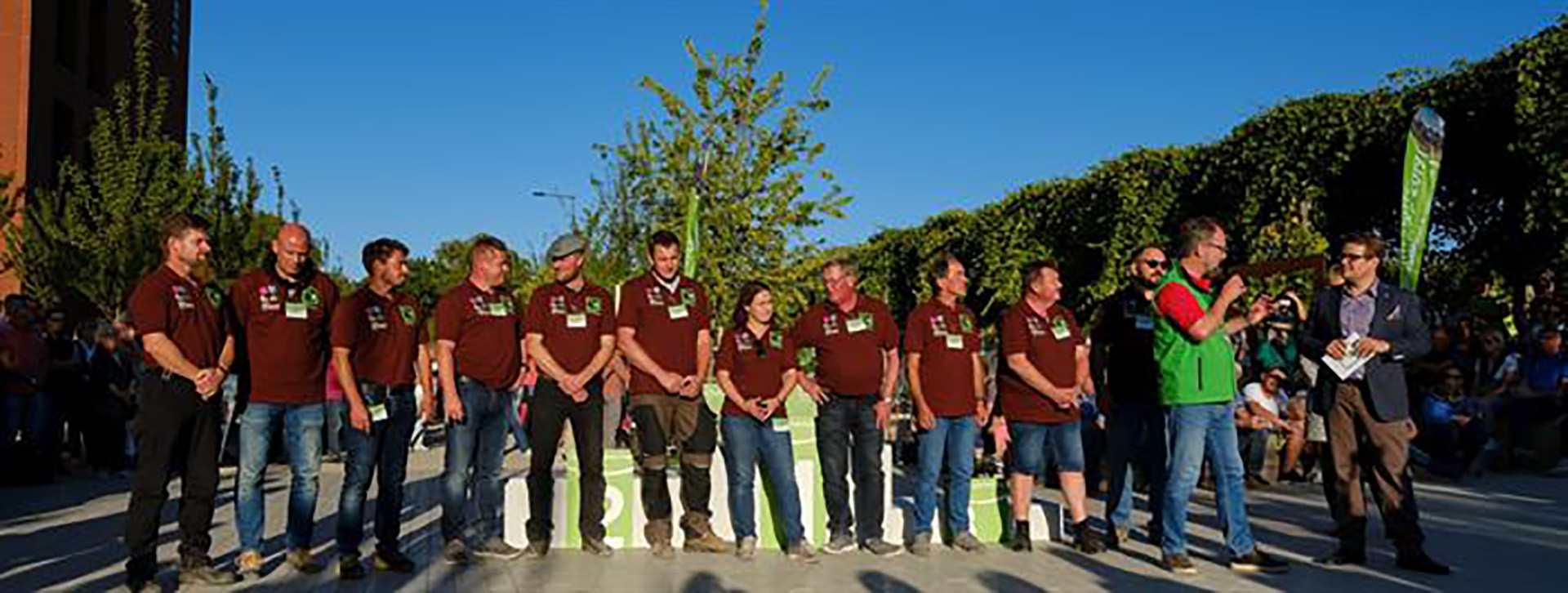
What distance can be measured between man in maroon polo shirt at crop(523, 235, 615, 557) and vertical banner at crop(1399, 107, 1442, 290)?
766cm

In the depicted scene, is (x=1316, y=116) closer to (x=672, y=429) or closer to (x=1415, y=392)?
(x=1415, y=392)

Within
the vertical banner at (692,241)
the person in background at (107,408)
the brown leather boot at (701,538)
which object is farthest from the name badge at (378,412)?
the person in background at (107,408)

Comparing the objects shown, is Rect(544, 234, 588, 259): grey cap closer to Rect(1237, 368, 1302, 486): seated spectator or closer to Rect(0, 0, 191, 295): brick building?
Rect(1237, 368, 1302, 486): seated spectator

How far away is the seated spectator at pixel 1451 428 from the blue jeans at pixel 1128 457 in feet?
18.3

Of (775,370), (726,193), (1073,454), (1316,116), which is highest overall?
(1316,116)

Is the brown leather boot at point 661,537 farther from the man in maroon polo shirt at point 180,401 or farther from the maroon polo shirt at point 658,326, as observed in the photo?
the man in maroon polo shirt at point 180,401

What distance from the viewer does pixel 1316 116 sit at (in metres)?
20.8

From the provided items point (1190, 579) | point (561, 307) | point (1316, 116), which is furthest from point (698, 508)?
point (1316, 116)

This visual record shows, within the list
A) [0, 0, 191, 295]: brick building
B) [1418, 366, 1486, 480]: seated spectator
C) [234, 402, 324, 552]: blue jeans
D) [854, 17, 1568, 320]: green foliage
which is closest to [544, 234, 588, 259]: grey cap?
[234, 402, 324, 552]: blue jeans

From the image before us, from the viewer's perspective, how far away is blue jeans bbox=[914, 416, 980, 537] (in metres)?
7.78

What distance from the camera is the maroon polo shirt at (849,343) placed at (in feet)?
25.3

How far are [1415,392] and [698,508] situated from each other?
8196 millimetres

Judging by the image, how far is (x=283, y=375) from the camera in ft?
21.6

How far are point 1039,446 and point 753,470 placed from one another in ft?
5.82
